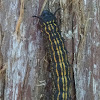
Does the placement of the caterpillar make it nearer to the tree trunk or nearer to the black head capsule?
the black head capsule

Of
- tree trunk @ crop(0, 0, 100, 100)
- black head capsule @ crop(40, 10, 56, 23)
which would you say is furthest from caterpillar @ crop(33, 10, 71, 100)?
tree trunk @ crop(0, 0, 100, 100)

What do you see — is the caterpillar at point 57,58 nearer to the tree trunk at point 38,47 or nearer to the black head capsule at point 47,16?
the black head capsule at point 47,16

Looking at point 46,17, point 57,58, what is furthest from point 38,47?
point 46,17

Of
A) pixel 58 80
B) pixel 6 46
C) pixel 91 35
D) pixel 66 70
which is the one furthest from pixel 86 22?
pixel 6 46

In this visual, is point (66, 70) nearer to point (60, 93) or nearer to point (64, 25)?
point (60, 93)

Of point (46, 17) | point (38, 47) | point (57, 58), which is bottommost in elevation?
point (57, 58)

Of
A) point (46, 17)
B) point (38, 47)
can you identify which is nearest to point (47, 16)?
point (46, 17)

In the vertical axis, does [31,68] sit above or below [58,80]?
above

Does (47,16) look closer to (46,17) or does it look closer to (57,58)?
(46,17)

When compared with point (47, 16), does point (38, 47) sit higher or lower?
lower
